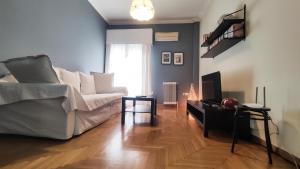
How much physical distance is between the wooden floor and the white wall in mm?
306

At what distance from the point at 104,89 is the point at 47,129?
233 cm

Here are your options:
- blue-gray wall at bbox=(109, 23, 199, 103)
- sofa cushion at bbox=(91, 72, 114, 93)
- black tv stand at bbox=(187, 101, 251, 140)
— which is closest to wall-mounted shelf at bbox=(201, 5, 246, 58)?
black tv stand at bbox=(187, 101, 251, 140)

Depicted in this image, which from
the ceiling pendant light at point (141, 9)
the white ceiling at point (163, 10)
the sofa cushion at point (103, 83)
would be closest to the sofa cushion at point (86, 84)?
the sofa cushion at point (103, 83)

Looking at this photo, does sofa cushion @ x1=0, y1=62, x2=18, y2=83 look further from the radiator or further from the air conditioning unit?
the air conditioning unit

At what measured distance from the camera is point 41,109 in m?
1.87

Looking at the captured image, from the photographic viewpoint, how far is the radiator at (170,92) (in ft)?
17.1

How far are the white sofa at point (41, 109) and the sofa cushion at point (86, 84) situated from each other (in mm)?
1691

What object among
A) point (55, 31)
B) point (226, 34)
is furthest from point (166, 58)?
point (55, 31)

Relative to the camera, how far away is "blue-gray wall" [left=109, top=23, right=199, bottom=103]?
5344 mm

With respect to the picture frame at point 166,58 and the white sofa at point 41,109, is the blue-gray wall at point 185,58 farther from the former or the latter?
the white sofa at point 41,109

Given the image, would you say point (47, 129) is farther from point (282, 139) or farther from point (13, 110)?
point (282, 139)

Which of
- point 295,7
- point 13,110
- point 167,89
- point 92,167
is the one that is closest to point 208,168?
point 92,167

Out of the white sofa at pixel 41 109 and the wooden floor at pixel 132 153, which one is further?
the white sofa at pixel 41 109

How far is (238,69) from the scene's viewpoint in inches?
99.8
